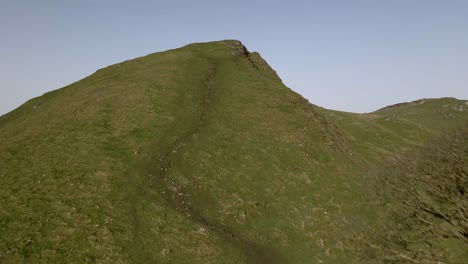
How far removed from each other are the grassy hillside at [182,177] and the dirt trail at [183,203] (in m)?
0.15

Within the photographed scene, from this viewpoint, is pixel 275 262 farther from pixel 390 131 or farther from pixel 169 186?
pixel 390 131

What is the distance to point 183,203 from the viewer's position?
4166cm

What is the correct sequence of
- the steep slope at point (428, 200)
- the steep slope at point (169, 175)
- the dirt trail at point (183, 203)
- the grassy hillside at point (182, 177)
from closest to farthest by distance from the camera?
the steep slope at point (428, 200) < the grassy hillside at point (182, 177) < the steep slope at point (169, 175) < the dirt trail at point (183, 203)

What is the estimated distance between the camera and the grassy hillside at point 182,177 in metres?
34.5

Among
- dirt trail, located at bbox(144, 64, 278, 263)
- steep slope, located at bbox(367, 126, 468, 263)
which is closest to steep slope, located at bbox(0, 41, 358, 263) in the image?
dirt trail, located at bbox(144, 64, 278, 263)

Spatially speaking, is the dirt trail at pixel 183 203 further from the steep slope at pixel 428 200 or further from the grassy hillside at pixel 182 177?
the steep slope at pixel 428 200

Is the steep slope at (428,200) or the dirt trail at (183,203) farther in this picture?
the dirt trail at (183,203)

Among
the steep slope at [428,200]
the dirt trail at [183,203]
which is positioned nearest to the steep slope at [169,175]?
the dirt trail at [183,203]

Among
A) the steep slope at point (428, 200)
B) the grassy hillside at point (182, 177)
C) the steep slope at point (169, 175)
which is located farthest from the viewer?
the steep slope at point (169, 175)

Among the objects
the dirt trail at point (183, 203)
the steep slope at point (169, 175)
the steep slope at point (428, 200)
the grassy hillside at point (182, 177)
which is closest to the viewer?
the steep slope at point (428, 200)

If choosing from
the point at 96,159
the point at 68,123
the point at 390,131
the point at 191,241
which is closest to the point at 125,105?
the point at 68,123

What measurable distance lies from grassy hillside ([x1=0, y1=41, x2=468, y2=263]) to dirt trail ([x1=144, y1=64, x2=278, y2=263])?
0.49 ft

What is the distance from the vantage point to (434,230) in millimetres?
23922

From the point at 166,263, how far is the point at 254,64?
212 ft
